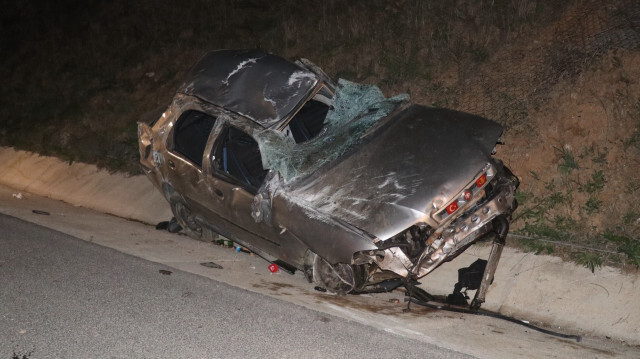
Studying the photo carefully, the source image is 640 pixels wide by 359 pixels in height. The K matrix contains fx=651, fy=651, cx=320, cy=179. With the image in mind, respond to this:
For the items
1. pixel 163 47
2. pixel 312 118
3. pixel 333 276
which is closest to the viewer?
pixel 333 276

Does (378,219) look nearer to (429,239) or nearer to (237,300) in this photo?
(429,239)

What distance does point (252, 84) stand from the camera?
7043 millimetres

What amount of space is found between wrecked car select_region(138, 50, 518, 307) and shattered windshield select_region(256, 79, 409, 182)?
0.5 inches

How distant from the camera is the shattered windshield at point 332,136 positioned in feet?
20.2

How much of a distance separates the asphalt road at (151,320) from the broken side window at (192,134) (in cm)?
129

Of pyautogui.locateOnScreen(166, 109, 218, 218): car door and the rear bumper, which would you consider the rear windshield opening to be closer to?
pyautogui.locateOnScreen(166, 109, 218, 218): car door

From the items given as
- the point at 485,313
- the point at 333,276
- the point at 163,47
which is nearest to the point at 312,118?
the point at 333,276

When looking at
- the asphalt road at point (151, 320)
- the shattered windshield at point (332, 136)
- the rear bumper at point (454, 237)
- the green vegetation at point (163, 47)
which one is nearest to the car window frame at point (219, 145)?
the shattered windshield at point (332, 136)

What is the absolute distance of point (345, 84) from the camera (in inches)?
285

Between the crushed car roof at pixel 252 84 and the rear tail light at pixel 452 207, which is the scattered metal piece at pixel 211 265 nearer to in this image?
the crushed car roof at pixel 252 84


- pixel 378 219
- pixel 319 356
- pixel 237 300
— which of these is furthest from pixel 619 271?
pixel 237 300

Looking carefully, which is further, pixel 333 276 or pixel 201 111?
pixel 201 111

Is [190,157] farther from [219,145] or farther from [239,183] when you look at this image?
[239,183]

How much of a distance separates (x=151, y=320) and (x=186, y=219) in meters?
2.37
